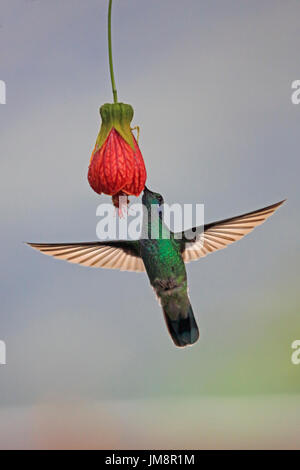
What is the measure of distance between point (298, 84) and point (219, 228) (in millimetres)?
571

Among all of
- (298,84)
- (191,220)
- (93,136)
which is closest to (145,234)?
(191,220)

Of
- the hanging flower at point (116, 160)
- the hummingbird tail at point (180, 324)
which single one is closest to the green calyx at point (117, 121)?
the hanging flower at point (116, 160)

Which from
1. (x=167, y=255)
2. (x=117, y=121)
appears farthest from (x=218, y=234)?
(x=117, y=121)

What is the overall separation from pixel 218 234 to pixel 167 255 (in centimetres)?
8

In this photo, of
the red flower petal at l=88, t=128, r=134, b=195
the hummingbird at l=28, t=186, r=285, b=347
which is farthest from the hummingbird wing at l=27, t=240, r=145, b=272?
the red flower petal at l=88, t=128, r=134, b=195

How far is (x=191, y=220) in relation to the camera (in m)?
1.03

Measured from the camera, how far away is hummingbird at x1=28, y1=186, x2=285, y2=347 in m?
0.79

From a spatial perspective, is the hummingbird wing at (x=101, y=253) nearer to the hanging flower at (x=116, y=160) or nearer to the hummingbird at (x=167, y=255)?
the hummingbird at (x=167, y=255)

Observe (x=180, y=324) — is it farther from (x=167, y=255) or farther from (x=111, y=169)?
(x=111, y=169)

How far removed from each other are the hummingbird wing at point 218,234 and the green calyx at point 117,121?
0.57 ft

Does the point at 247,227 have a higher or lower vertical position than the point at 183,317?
higher

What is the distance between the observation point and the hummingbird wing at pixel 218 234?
0.72m

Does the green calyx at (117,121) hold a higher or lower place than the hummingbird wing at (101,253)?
higher
